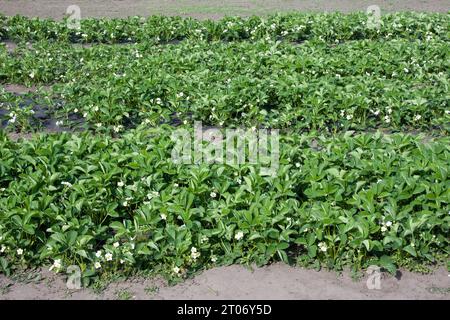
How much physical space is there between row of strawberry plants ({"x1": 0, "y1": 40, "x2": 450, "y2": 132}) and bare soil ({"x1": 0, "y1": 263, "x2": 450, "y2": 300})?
245 cm

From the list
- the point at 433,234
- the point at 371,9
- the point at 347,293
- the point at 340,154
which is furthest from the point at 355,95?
the point at 371,9

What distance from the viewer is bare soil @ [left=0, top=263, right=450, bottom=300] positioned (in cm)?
411

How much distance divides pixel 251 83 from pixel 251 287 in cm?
334

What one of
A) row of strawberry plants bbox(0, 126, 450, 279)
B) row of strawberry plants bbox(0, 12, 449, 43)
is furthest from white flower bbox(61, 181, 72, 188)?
row of strawberry plants bbox(0, 12, 449, 43)

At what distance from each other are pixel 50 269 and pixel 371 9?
903 centimetres

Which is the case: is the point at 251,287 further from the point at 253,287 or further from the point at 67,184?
the point at 67,184

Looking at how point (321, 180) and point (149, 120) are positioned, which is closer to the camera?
point (321, 180)

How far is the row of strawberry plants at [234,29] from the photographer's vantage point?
9.95 metres

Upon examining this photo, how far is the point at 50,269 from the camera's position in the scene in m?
4.25

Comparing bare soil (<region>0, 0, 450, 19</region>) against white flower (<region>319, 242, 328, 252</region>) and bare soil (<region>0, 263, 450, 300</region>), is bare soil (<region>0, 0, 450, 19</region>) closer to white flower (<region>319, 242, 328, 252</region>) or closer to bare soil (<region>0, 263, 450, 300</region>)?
white flower (<region>319, 242, 328, 252</region>)

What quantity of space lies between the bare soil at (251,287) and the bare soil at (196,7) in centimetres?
797

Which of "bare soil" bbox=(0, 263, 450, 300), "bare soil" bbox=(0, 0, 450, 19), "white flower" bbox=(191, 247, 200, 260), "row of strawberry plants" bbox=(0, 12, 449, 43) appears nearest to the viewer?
"bare soil" bbox=(0, 263, 450, 300)
